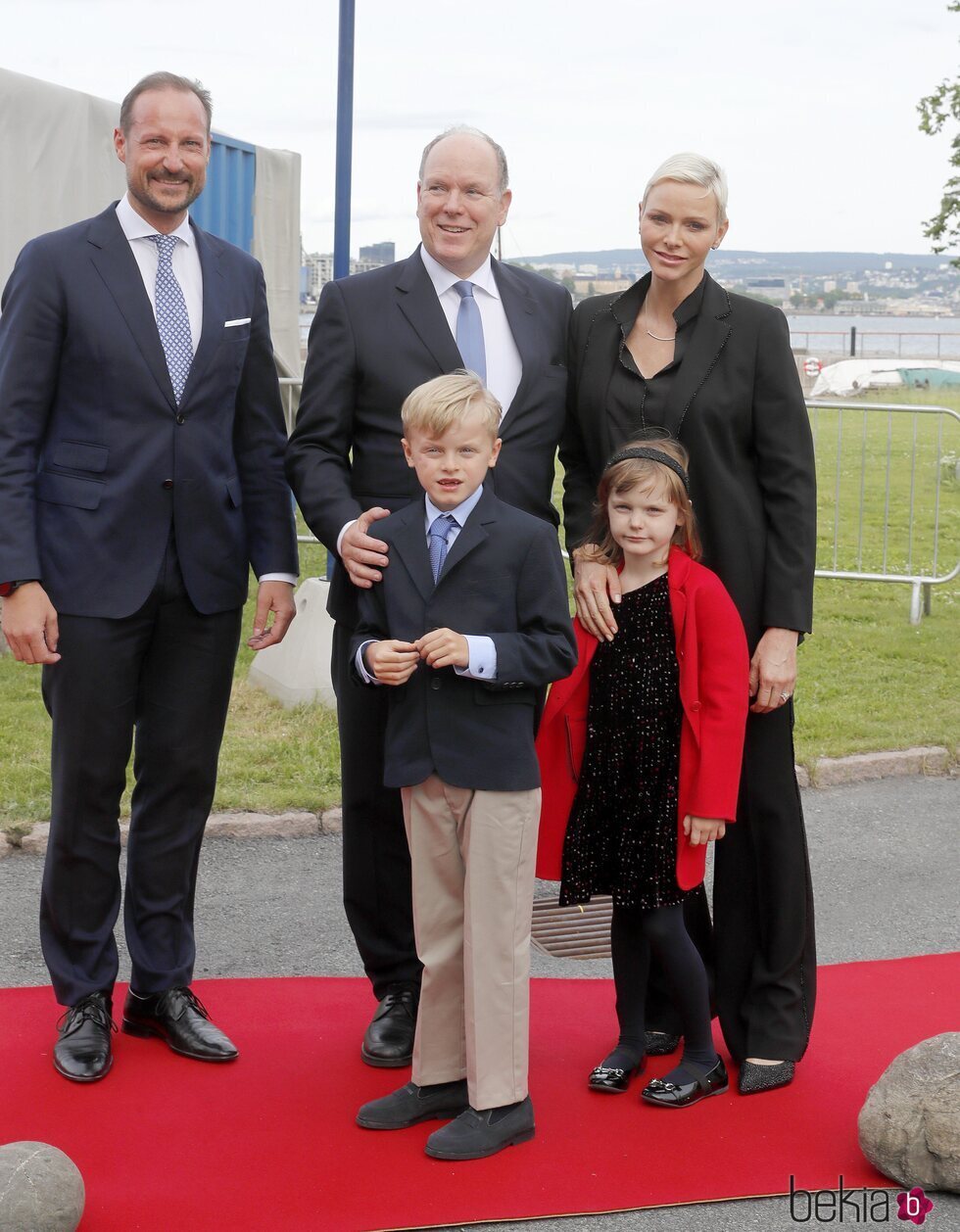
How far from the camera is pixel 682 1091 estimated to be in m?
3.63

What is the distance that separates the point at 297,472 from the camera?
12.3ft

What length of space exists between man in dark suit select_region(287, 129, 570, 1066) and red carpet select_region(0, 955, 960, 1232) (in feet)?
1.11

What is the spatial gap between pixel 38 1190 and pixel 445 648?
1338 millimetres

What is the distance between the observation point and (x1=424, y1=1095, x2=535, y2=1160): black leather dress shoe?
335 centimetres

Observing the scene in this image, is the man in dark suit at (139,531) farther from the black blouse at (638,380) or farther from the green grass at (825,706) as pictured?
the green grass at (825,706)

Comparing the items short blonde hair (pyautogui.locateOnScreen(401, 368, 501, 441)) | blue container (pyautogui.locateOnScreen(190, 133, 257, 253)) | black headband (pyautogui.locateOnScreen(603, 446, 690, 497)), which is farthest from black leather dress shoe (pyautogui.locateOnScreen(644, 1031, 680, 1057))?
blue container (pyautogui.locateOnScreen(190, 133, 257, 253))

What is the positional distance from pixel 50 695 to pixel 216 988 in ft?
3.54

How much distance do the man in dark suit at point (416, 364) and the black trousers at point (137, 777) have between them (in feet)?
1.30

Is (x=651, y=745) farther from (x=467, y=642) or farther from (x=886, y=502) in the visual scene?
(x=886, y=502)

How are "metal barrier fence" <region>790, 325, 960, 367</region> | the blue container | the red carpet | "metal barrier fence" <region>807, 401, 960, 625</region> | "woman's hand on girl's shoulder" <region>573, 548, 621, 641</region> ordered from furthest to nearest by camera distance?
1. "metal barrier fence" <region>790, 325, 960, 367</region>
2. the blue container
3. "metal barrier fence" <region>807, 401, 960, 625</region>
4. "woman's hand on girl's shoulder" <region>573, 548, 621, 641</region>
5. the red carpet

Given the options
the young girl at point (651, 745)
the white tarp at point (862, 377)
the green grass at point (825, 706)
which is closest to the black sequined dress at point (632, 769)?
the young girl at point (651, 745)

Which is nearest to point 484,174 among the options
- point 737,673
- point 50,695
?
point 737,673

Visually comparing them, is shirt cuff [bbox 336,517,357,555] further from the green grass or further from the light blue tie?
the green grass

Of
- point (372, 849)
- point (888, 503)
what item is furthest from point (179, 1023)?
point (888, 503)
